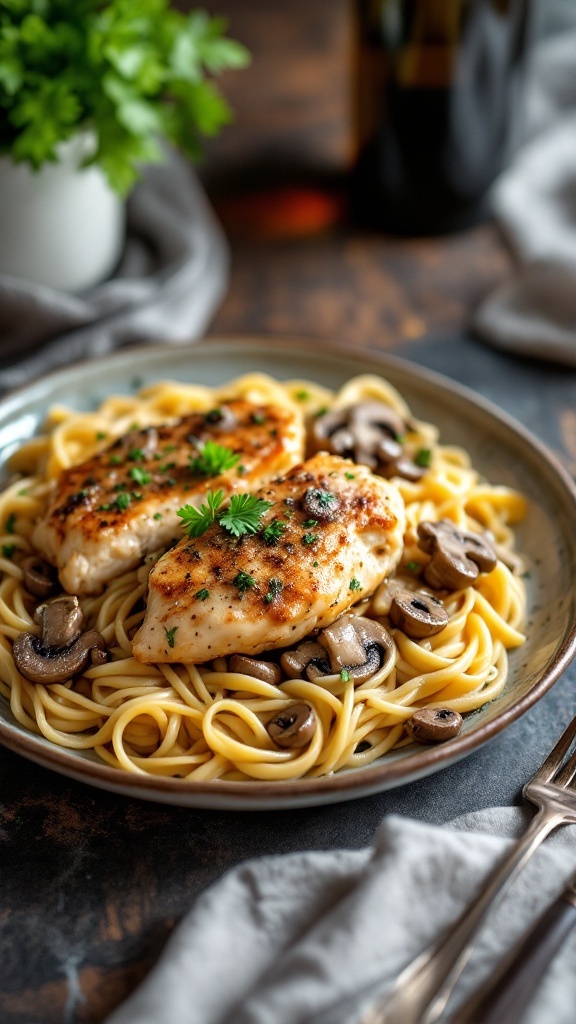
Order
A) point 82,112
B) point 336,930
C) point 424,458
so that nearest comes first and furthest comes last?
point 336,930 → point 424,458 → point 82,112

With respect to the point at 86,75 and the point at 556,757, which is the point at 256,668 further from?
the point at 86,75

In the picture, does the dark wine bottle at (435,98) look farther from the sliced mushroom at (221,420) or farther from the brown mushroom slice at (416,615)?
the brown mushroom slice at (416,615)

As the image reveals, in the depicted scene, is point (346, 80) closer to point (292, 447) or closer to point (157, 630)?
point (292, 447)

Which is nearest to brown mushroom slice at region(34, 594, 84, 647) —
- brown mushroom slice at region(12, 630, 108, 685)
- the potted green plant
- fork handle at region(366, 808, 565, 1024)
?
brown mushroom slice at region(12, 630, 108, 685)

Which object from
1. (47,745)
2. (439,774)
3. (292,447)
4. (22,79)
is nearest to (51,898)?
(47,745)

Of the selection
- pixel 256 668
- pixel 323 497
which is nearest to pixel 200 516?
pixel 323 497

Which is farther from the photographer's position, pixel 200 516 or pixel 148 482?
pixel 148 482
